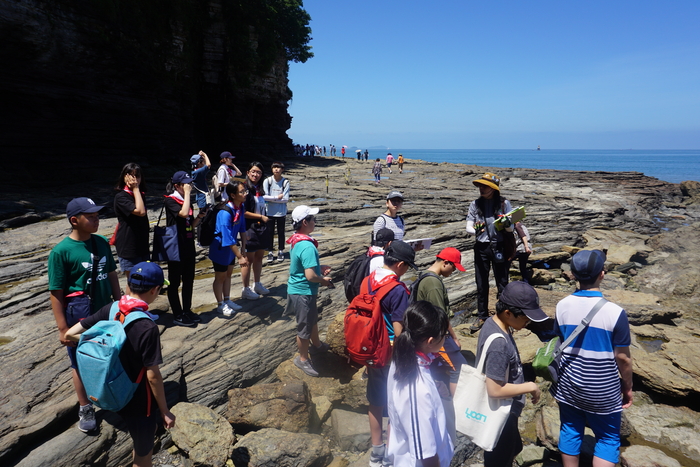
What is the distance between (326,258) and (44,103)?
17145 millimetres

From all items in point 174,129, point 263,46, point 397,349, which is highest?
point 263,46

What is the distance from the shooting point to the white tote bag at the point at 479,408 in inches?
118

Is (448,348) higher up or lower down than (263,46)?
lower down

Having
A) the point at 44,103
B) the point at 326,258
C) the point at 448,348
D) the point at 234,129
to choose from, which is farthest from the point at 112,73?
the point at 448,348

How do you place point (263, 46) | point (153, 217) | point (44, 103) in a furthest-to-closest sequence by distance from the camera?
point (263, 46) < point (44, 103) < point (153, 217)

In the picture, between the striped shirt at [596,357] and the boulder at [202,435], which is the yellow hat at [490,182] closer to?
the striped shirt at [596,357]

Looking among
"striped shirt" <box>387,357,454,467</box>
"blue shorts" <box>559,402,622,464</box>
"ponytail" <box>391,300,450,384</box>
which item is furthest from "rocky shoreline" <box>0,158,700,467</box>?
"ponytail" <box>391,300,450,384</box>

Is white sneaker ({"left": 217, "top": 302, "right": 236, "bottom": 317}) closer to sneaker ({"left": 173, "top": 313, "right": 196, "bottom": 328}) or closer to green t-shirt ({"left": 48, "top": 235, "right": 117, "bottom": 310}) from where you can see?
sneaker ({"left": 173, "top": 313, "right": 196, "bottom": 328})

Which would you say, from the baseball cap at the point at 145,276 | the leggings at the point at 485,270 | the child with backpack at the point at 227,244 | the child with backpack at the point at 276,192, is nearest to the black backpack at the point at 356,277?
the child with backpack at the point at 227,244

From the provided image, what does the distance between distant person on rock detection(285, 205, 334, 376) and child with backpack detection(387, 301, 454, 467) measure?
2081mm

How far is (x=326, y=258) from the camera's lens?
9.37m

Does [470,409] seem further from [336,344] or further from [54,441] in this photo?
[54,441]

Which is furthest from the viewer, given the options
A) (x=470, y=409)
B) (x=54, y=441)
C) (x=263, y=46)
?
(x=263, y=46)

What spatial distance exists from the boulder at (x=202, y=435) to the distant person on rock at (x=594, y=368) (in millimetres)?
3262
